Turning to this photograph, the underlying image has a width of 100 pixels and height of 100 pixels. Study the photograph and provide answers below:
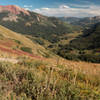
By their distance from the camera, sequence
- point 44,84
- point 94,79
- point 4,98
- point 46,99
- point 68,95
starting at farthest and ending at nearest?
point 94,79 < point 44,84 < point 68,95 < point 46,99 < point 4,98

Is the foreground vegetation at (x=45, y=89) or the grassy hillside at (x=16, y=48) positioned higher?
the foreground vegetation at (x=45, y=89)

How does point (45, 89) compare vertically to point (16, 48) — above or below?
above

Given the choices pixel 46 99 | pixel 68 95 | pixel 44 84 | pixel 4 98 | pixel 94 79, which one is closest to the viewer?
pixel 4 98

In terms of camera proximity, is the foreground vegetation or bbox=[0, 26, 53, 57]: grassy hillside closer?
the foreground vegetation

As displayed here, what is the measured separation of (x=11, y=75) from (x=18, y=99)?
157 cm

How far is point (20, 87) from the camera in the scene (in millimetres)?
3656

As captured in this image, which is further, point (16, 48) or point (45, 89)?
point (16, 48)

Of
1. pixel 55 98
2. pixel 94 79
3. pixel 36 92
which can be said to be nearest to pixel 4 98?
pixel 36 92

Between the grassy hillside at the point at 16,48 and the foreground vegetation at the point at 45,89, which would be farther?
the grassy hillside at the point at 16,48

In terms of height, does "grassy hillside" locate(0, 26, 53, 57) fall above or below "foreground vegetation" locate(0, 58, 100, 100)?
below

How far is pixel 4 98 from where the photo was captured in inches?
111

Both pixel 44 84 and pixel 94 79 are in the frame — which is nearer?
pixel 44 84

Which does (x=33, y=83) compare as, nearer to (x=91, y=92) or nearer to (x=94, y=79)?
(x=91, y=92)

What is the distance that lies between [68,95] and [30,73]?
1679mm
